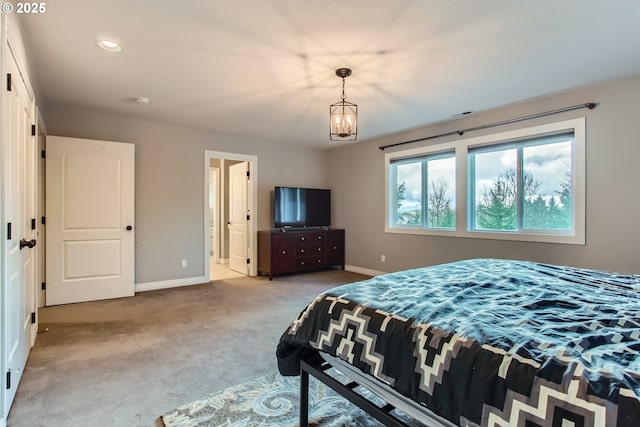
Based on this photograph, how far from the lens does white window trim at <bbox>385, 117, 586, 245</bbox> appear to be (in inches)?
129

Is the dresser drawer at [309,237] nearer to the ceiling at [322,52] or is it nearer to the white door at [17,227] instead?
the ceiling at [322,52]

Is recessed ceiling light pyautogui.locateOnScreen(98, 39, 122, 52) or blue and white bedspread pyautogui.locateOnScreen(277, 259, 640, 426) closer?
blue and white bedspread pyautogui.locateOnScreen(277, 259, 640, 426)

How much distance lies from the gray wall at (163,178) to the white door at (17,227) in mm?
1581

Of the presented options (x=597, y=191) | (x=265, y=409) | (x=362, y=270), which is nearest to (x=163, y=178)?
(x=362, y=270)

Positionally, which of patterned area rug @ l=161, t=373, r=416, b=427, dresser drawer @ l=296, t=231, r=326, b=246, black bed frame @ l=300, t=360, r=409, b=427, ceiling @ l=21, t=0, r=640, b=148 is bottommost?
patterned area rug @ l=161, t=373, r=416, b=427

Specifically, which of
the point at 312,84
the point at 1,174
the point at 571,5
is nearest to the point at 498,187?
the point at 571,5

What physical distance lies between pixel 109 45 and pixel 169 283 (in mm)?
3301

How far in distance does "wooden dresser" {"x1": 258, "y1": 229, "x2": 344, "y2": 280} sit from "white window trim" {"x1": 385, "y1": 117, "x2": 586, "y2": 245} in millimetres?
1153

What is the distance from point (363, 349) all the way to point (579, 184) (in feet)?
10.7

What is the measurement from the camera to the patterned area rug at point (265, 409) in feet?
5.61

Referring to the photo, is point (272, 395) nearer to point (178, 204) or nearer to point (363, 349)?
point (363, 349)

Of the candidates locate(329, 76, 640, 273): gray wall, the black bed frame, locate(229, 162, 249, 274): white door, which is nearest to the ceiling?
locate(329, 76, 640, 273): gray wall

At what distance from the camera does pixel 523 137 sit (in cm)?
371

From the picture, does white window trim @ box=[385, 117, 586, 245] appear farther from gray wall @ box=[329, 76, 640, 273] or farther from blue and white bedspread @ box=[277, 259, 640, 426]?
blue and white bedspread @ box=[277, 259, 640, 426]
